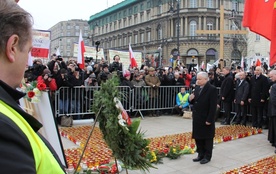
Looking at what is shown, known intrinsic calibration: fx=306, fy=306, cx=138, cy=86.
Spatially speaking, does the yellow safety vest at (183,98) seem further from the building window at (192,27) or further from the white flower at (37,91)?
the building window at (192,27)

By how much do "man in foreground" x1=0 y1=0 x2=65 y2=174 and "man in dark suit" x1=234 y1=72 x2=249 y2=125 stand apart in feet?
34.2

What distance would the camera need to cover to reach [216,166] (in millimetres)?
6254

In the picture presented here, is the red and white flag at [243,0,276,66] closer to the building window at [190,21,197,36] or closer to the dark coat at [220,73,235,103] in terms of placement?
the dark coat at [220,73,235,103]

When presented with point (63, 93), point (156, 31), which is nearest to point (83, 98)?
point (63, 93)

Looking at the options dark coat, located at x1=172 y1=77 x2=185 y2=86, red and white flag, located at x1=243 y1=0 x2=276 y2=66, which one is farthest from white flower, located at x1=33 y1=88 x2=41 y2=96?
dark coat, located at x1=172 y1=77 x2=185 y2=86

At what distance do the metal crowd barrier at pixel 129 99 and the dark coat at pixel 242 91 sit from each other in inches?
33.5

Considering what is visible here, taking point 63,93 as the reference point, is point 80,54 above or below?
above

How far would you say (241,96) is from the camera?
10906 mm

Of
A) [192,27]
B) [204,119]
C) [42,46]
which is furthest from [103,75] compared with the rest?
[192,27]

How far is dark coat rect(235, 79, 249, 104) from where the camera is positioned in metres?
10.7

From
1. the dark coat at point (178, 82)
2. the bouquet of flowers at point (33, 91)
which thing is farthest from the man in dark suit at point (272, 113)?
the bouquet of flowers at point (33, 91)

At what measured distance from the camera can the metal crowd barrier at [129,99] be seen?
1045cm

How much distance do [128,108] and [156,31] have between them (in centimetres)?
6397

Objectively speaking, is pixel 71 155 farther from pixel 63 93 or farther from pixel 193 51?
pixel 193 51
